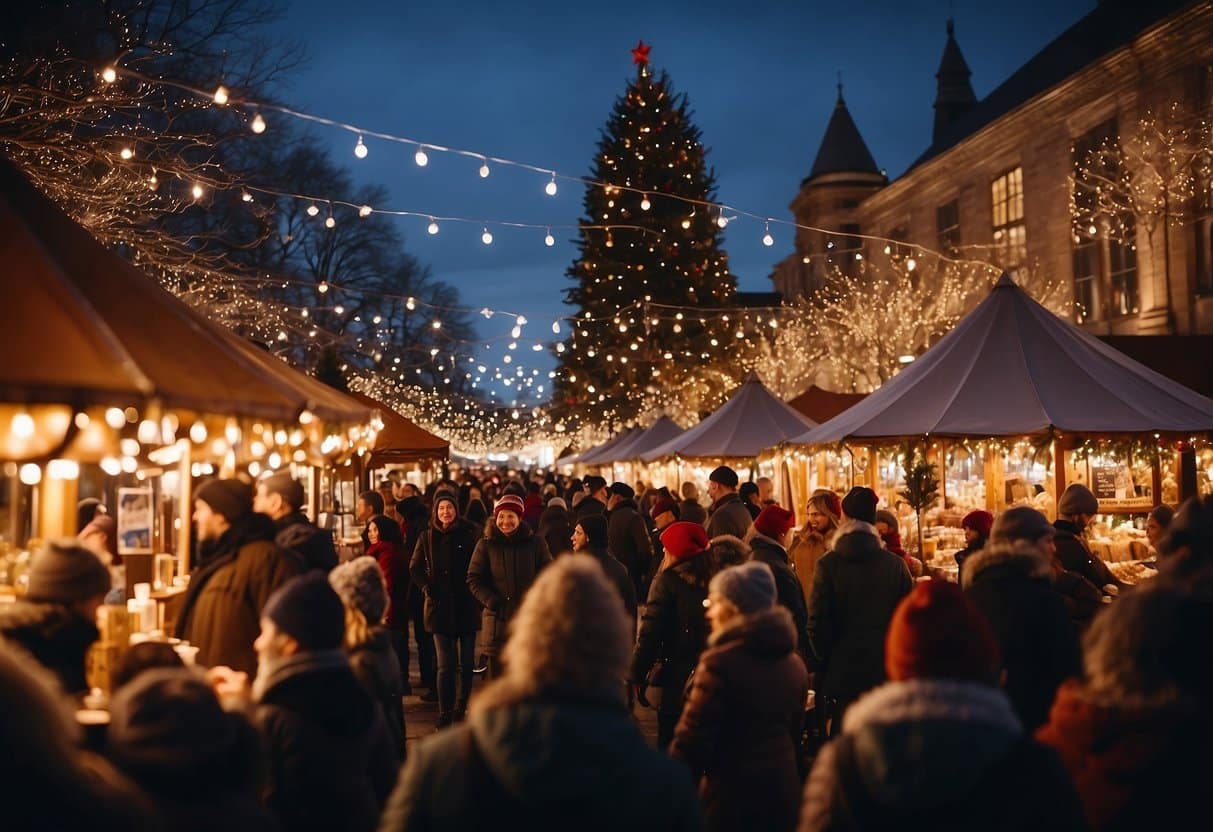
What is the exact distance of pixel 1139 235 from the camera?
3080 centimetres

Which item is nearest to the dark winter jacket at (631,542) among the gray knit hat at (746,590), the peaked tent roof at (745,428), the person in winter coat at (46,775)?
the gray knit hat at (746,590)

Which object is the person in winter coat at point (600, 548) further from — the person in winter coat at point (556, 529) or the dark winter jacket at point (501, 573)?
the person in winter coat at point (556, 529)

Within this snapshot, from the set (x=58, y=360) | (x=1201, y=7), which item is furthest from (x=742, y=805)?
(x=1201, y=7)

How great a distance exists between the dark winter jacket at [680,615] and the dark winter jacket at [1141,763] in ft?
12.3

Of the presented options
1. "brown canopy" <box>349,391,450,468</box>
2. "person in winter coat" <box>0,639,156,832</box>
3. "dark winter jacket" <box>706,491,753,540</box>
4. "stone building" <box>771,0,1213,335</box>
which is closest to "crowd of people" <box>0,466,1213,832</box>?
"person in winter coat" <box>0,639,156,832</box>

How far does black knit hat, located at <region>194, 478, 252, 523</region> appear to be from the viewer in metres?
5.92

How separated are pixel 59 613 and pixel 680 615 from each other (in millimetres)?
3587

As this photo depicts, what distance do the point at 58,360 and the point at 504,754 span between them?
3044mm

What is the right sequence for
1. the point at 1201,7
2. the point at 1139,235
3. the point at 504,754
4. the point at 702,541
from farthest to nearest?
the point at 1139,235 → the point at 1201,7 → the point at 702,541 → the point at 504,754

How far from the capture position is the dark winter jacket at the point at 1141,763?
3.19m

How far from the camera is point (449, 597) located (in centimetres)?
959

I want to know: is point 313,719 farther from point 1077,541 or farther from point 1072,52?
point 1072,52

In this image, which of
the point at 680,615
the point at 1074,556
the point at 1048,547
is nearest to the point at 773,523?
the point at 680,615

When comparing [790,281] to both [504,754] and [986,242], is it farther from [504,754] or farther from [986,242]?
[504,754]
